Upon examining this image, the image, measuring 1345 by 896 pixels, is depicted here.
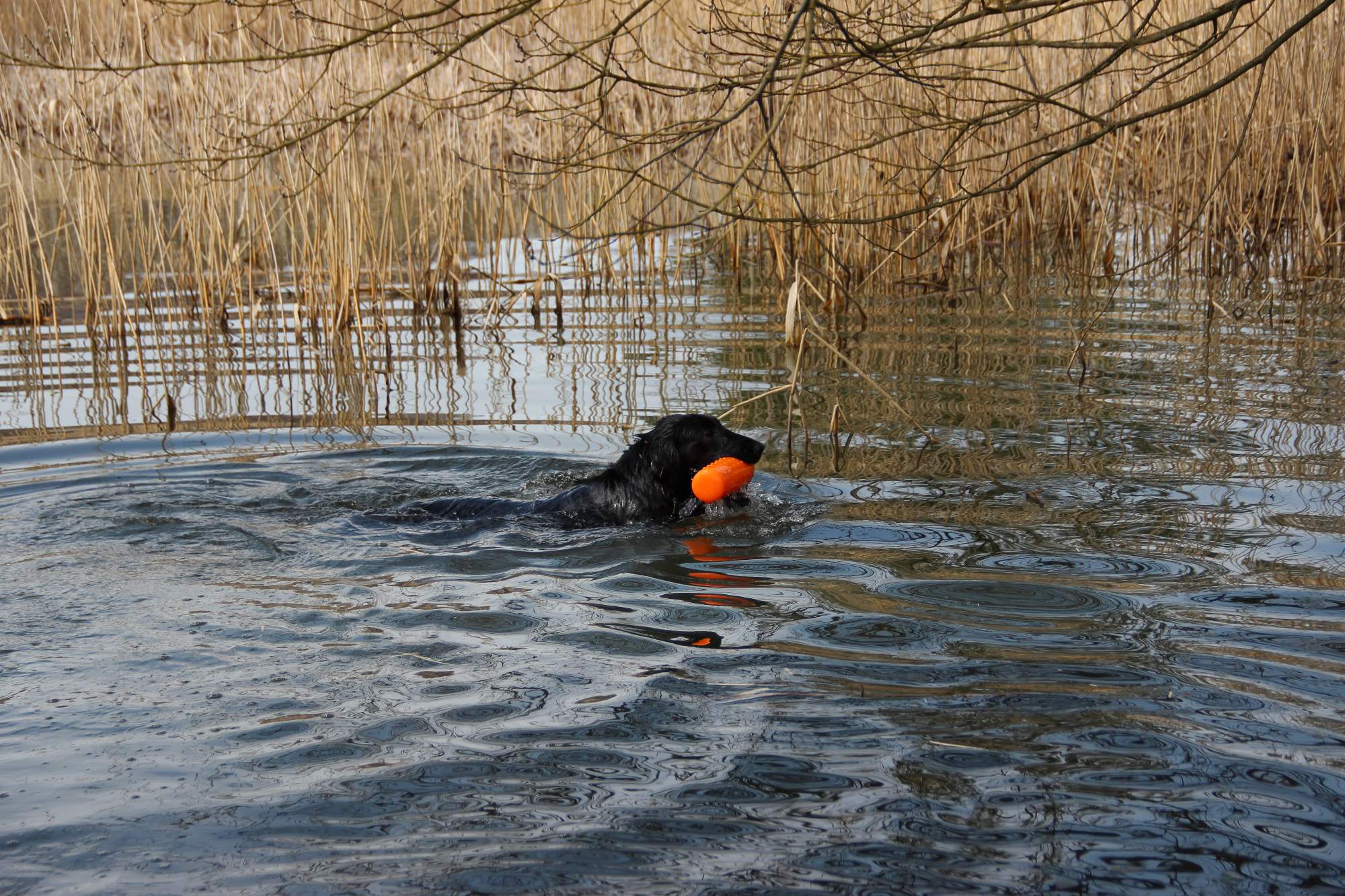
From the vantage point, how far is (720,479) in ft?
18.2

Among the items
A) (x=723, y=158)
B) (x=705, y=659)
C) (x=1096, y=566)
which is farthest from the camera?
(x=723, y=158)

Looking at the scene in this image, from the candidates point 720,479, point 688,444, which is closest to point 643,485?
point 688,444

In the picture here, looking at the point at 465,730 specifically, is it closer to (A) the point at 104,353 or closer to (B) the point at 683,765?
(B) the point at 683,765

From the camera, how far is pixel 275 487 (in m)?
6.48

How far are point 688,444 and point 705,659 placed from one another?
6.88ft

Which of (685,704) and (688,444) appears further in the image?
(688,444)

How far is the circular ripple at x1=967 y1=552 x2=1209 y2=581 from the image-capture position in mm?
4504

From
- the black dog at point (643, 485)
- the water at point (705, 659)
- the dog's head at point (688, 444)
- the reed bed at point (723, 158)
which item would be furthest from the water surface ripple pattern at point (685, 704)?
the reed bed at point (723, 158)

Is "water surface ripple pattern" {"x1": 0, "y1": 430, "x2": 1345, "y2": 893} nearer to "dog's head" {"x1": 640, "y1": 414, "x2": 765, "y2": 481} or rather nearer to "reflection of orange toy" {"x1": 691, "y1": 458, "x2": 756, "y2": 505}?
"reflection of orange toy" {"x1": 691, "y1": 458, "x2": 756, "y2": 505}

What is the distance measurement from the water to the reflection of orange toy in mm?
221

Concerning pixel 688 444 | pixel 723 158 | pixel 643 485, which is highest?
pixel 723 158

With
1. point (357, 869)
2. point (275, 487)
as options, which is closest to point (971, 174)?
point (275, 487)

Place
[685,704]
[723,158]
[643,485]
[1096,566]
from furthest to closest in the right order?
[723,158] → [643,485] → [1096,566] → [685,704]

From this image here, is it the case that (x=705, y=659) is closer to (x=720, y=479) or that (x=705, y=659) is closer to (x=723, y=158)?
(x=720, y=479)
